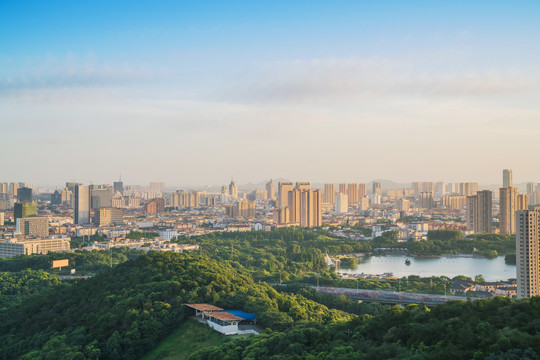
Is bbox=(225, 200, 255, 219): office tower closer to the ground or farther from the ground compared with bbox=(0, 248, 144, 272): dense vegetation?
farther from the ground

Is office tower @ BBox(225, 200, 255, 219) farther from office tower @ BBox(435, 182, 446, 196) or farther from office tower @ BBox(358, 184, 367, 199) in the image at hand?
office tower @ BBox(435, 182, 446, 196)

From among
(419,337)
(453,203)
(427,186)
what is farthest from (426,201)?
(419,337)

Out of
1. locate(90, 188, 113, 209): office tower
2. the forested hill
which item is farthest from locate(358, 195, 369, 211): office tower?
the forested hill

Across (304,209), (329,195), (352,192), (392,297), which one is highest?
(352,192)

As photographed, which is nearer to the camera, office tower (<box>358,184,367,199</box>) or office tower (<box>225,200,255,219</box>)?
office tower (<box>225,200,255,219</box>)

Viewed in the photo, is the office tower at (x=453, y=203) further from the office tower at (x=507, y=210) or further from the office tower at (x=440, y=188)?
the office tower at (x=440, y=188)

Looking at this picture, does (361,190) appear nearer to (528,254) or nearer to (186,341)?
(528,254)

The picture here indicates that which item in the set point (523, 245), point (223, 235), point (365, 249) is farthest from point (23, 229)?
point (523, 245)

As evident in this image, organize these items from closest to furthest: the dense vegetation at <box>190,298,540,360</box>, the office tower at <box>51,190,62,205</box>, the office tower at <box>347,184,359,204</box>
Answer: the dense vegetation at <box>190,298,540,360</box> → the office tower at <box>51,190,62,205</box> → the office tower at <box>347,184,359,204</box>
